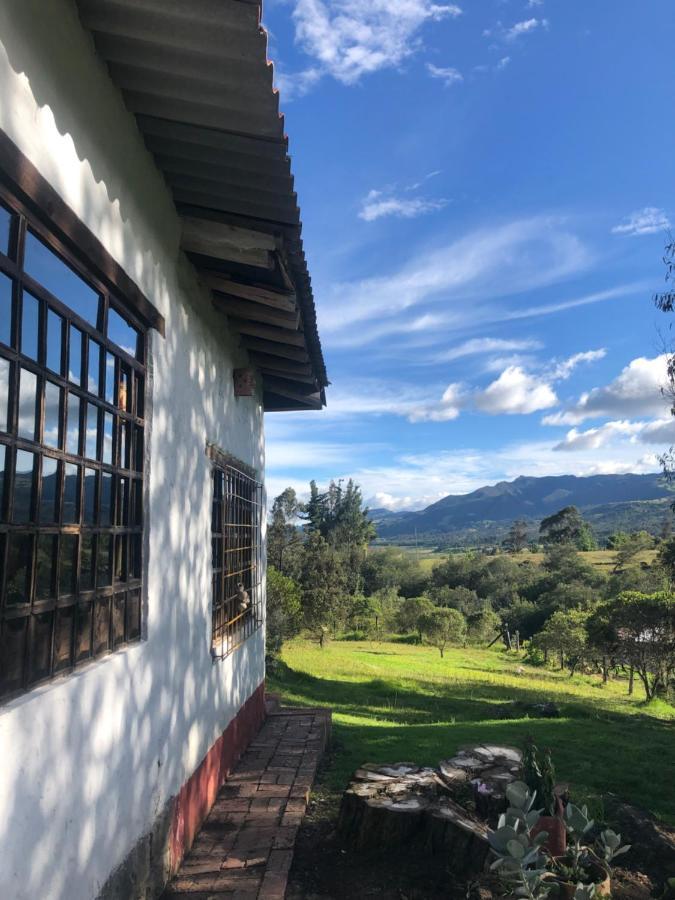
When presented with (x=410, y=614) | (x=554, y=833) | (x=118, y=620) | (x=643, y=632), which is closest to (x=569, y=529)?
(x=410, y=614)

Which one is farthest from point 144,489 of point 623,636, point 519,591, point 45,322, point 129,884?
point 519,591

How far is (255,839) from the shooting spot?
415 centimetres

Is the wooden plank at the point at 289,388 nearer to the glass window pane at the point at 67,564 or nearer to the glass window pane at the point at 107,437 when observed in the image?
the glass window pane at the point at 107,437

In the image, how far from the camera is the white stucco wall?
2.07 m

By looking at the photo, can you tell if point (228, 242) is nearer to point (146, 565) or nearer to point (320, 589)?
point (146, 565)

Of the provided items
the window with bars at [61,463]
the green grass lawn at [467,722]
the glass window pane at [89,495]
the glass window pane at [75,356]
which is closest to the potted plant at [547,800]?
the green grass lawn at [467,722]

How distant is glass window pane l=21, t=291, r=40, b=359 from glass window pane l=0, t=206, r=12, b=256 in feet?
0.54

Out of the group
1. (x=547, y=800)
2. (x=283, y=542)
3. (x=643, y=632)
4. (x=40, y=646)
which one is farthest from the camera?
(x=283, y=542)

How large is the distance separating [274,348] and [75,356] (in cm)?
349

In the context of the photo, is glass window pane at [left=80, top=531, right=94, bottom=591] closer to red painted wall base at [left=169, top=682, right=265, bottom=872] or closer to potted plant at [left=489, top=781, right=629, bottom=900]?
red painted wall base at [left=169, top=682, right=265, bottom=872]

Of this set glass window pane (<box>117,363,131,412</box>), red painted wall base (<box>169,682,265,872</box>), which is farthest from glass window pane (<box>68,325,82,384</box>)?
red painted wall base (<box>169,682,265,872</box>)

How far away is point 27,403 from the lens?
2.15 metres

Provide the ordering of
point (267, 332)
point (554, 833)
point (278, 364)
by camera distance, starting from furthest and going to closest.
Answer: point (278, 364), point (267, 332), point (554, 833)

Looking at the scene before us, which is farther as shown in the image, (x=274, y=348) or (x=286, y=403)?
(x=286, y=403)
